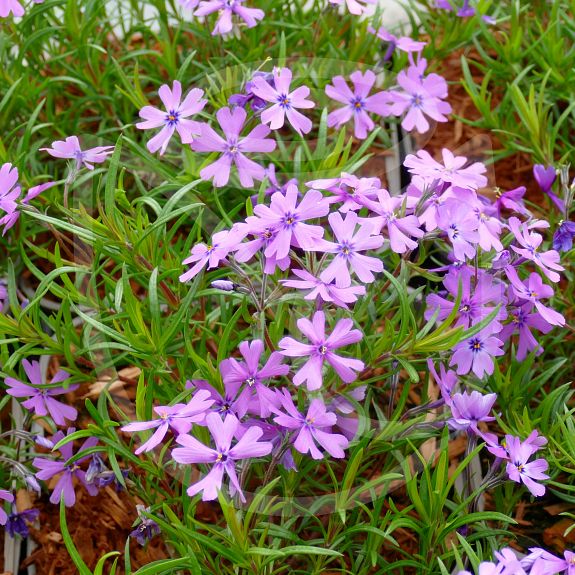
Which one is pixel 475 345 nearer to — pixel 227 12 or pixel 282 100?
pixel 282 100

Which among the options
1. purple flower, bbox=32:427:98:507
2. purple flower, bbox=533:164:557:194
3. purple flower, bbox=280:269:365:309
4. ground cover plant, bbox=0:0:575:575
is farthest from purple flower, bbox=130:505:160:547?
purple flower, bbox=533:164:557:194

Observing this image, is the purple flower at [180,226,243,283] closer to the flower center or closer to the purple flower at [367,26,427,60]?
the flower center

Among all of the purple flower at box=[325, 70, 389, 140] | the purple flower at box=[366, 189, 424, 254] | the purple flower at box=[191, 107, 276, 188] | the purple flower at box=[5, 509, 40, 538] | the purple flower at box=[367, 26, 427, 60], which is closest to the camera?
the purple flower at box=[366, 189, 424, 254]

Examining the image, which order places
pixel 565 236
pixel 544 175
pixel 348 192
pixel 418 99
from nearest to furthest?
1. pixel 348 192
2. pixel 565 236
3. pixel 544 175
4. pixel 418 99

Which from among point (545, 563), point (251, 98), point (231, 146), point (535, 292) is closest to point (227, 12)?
point (251, 98)

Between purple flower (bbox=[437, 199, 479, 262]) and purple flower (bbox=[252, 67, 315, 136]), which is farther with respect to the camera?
purple flower (bbox=[252, 67, 315, 136])

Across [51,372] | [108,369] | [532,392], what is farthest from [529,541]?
[51,372]

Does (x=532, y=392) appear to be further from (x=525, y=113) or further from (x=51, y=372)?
(x=51, y=372)

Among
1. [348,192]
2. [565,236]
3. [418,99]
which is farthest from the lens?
[418,99]
